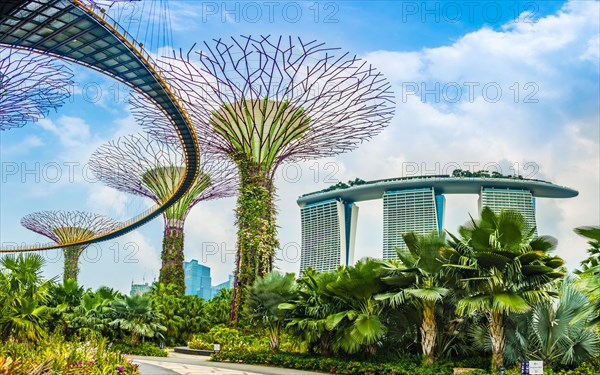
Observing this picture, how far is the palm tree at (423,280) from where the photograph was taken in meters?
15.1

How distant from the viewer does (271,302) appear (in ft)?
65.9

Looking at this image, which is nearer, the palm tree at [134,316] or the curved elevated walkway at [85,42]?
the curved elevated walkway at [85,42]

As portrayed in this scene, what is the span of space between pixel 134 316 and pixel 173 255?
18.5 meters

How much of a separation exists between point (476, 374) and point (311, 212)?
279ft

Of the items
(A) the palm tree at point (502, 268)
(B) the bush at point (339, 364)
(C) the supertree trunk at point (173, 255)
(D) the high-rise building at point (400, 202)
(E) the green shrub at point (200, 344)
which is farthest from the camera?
(D) the high-rise building at point (400, 202)

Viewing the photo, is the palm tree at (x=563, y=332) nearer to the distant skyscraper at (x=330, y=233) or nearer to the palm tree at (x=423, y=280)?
the palm tree at (x=423, y=280)

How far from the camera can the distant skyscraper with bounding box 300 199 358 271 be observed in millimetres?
91938

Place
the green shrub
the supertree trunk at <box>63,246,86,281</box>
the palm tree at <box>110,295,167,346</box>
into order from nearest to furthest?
the palm tree at <box>110,295,167,346</box> < the green shrub < the supertree trunk at <box>63,246,86,281</box>

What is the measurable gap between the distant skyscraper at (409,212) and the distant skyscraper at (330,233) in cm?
637

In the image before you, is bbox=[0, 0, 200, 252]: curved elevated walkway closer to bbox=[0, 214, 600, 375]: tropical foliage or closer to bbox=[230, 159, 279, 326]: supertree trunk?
bbox=[230, 159, 279, 326]: supertree trunk

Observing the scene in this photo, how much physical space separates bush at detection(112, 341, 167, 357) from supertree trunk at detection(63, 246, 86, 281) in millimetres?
38671

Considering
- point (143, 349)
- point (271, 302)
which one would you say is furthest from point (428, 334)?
point (143, 349)

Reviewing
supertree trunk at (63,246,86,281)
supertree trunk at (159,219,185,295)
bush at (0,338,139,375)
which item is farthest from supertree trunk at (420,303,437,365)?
supertree trunk at (63,246,86,281)

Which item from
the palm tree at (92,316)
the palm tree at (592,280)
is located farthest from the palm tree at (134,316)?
the palm tree at (592,280)
